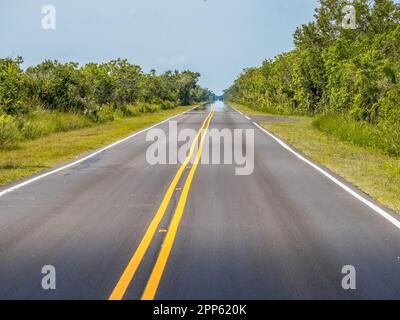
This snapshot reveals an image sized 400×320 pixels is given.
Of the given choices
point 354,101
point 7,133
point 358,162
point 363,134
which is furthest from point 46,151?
point 354,101

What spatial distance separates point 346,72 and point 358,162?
11.5m

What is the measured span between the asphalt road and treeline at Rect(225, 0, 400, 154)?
34.8ft

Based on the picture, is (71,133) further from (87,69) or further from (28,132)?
(87,69)

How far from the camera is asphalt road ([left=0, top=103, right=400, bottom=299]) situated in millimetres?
5602

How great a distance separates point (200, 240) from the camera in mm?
7344

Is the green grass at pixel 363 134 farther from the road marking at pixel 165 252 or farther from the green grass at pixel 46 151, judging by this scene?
the green grass at pixel 46 151

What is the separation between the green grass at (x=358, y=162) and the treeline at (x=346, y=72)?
58.6 inches

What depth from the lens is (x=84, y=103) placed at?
34.1 metres

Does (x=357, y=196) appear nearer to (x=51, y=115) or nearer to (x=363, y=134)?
(x=363, y=134)

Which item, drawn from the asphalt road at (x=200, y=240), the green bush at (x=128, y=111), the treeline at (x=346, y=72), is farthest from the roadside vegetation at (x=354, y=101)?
the green bush at (x=128, y=111)

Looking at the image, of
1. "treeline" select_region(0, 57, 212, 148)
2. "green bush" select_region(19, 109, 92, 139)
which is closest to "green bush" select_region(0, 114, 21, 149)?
"treeline" select_region(0, 57, 212, 148)

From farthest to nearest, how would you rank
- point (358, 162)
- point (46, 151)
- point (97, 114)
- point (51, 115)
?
point (97, 114) → point (51, 115) → point (46, 151) → point (358, 162)

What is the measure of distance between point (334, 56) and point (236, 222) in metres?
26.4

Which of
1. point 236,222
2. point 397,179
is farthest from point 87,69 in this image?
point 236,222
